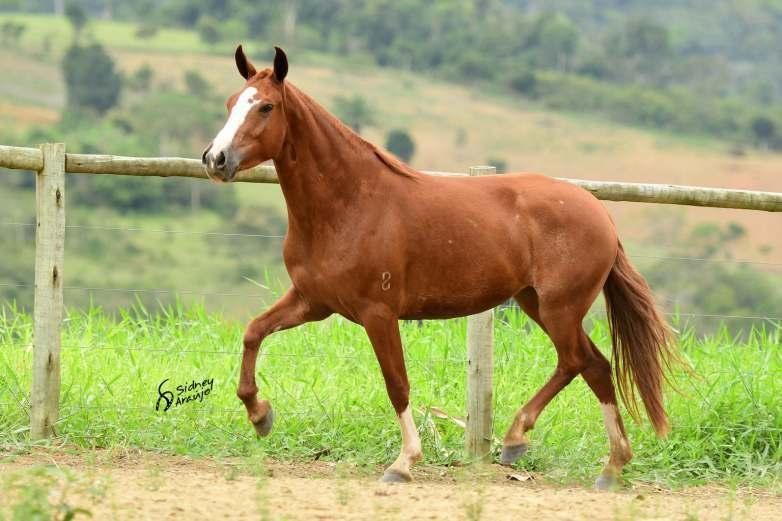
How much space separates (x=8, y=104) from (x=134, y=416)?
69061 mm

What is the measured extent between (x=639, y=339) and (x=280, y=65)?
2.31 metres

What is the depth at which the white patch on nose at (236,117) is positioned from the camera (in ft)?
15.4

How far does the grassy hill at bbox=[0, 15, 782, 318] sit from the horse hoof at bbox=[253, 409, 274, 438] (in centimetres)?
4969

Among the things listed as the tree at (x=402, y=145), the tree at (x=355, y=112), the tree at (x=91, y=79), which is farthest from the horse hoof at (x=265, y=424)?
the tree at (x=91, y=79)

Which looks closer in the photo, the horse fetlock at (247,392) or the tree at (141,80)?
the horse fetlock at (247,392)

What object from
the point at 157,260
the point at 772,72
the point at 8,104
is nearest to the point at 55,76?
the point at 8,104

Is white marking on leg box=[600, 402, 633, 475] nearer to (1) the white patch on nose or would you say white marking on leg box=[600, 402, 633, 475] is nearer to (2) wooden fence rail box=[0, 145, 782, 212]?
(2) wooden fence rail box=[0, 145, 782, 212]

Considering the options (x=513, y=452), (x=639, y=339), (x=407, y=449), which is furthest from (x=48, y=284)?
(x=639, y=339)

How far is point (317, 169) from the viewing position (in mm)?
5086

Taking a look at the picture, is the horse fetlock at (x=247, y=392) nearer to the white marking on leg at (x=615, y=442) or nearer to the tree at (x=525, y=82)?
the white marking on leg at (x=615, y=442)

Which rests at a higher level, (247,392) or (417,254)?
(417,254)

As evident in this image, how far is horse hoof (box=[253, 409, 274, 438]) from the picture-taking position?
17.6 ft
